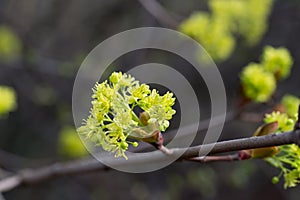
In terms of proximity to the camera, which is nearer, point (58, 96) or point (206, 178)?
point (206, 178)

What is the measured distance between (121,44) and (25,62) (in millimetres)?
539

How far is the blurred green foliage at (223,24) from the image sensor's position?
1780mm

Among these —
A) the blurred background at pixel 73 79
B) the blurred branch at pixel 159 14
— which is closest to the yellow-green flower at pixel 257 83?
the blurred branch at pixel 159 14

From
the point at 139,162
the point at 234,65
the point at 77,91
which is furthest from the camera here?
the point at 234,65

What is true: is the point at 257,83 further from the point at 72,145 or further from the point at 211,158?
the point at 72,145

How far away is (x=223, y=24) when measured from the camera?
1855 millimetres

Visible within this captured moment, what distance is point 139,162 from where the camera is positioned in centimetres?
95

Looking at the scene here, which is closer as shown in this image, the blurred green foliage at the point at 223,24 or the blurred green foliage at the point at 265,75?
the blurred green foliage at the point at 265,75

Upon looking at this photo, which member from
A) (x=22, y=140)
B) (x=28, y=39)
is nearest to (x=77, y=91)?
(x=28, y=39)

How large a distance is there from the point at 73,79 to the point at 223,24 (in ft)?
3.69

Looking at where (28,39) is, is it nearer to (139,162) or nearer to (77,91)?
(77,91)

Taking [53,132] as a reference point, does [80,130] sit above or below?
above

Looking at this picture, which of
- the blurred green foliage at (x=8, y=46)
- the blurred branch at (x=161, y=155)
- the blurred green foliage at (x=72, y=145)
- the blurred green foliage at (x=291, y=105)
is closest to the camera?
Result: the blurred branch at (x=161, y=155)

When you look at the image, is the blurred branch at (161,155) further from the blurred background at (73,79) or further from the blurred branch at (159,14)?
the blurred background at (73,79)
